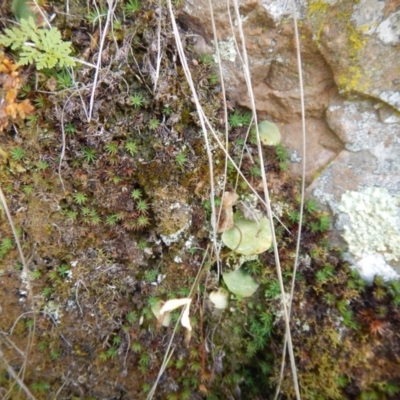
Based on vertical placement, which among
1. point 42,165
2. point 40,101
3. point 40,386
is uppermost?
point 40,101

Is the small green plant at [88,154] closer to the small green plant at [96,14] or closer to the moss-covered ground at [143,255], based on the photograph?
the moss-covered ground at [143,255]

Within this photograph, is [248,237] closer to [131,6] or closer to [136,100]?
[136,100]

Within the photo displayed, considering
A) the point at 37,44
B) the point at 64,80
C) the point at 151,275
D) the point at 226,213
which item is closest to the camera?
the point at 37,44

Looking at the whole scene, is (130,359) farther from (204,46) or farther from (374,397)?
(204,46)

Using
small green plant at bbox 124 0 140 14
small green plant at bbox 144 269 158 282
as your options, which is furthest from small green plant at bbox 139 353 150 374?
small green plant at bbox 124 0 140 14

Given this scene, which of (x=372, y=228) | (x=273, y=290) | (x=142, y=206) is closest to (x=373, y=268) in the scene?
(x=372, y=228)

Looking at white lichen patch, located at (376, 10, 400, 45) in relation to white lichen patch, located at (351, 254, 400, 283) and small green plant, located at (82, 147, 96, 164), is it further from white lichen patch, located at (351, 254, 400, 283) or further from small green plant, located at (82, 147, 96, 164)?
small green plant, located at (82, 147, 96, 164)

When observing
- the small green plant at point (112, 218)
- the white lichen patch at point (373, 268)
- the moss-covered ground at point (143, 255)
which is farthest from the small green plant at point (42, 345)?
the white lichen patch at point (373, 268)
